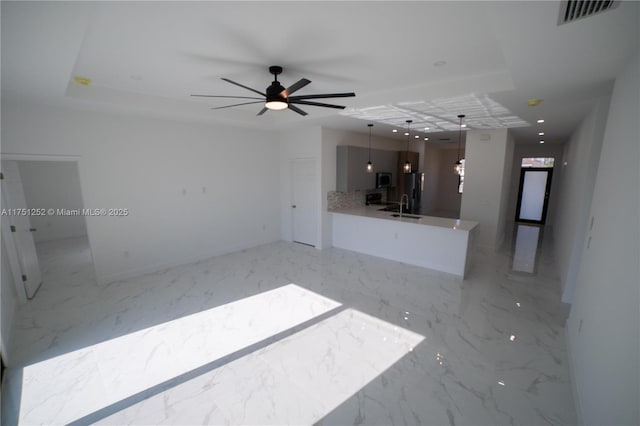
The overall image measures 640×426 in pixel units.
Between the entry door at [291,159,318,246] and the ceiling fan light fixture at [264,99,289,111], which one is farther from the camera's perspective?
the entry door at [291,159,318,246]

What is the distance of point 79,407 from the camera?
212cm

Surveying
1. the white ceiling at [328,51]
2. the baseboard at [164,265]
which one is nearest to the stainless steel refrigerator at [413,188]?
the white ceiling at [328,51]

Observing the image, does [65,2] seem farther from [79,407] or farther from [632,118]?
[632,118]

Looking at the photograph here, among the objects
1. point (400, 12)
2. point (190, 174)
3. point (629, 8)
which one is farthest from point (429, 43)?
point (190, 174)

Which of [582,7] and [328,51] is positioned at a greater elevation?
[328,51]

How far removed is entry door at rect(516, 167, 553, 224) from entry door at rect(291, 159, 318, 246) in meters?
7.62

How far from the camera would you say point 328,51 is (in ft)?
7.94

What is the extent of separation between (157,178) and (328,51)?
150 inches

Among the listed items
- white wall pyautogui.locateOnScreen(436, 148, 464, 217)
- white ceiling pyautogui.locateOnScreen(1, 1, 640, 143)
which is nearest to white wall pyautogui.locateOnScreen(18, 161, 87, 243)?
white ceiling pyautogui.locateOnScreen(1, 1, 640, 143)

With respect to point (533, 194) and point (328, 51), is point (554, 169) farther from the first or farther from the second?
point (328, 51)

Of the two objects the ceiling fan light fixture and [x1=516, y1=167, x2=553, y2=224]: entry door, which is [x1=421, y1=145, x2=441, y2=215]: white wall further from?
the ceiling fan light fixture

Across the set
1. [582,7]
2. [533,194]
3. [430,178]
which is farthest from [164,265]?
[533,194]

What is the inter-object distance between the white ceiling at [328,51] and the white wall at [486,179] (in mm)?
1704

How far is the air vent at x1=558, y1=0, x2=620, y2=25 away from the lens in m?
1.39
